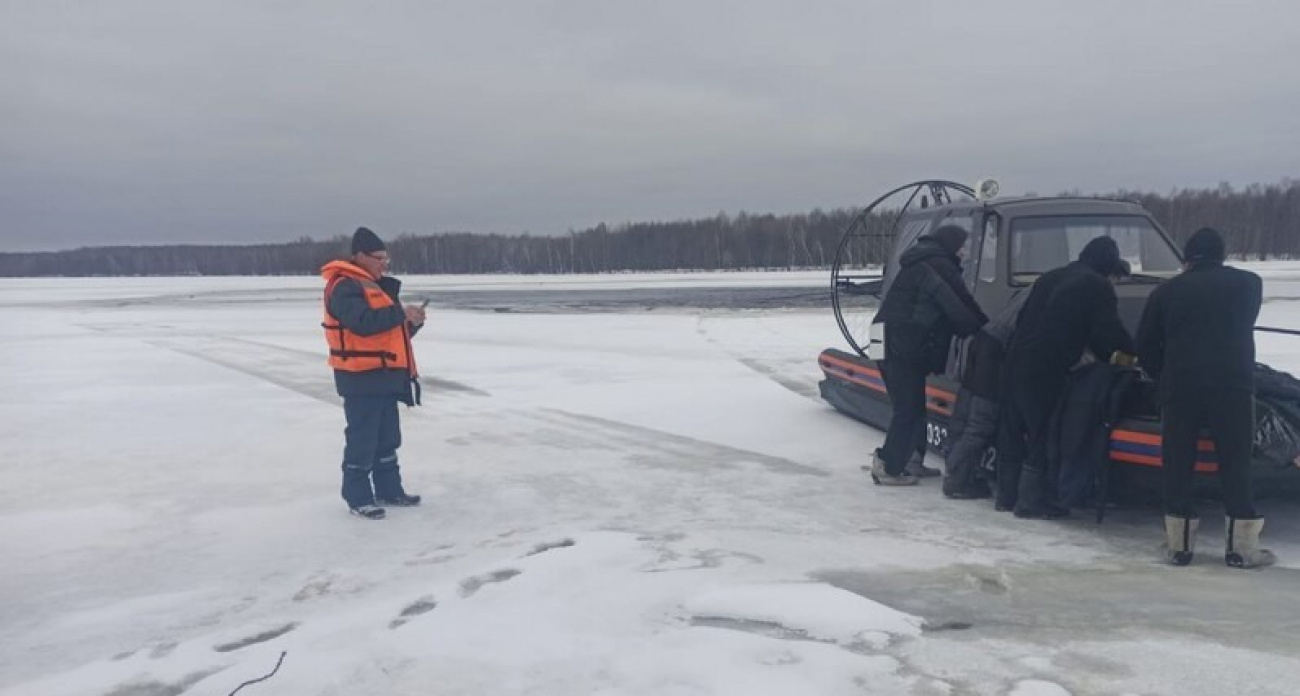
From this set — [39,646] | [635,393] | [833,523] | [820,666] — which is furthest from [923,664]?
[635,393]

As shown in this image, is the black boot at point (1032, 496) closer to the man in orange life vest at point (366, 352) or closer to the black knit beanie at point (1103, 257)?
the black knit beanie at point (1103, 257)

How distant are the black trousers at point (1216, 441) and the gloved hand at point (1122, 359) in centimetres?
66

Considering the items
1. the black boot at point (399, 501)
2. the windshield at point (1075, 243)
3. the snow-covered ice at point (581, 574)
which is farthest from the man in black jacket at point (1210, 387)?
the black boot at point (399, 501)

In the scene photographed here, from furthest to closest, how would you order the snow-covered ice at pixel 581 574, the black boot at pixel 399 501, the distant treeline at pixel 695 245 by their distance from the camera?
the distant treeline at pixel 695 245 → the black boot at pixel 399 501 → the snow-covered ice at pixel 581 574

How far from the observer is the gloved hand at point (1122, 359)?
16.7 ft

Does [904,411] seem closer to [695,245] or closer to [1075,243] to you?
[1075,243]

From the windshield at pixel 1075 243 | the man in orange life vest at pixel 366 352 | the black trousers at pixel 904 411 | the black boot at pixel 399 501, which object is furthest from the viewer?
the windshield at pixel 1075 243

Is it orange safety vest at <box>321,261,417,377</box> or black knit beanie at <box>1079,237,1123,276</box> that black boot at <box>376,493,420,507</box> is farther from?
black knit beanie at <box>1079,237,1123,276</box>

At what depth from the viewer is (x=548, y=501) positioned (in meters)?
5.75

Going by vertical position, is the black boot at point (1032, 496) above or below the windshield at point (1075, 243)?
below

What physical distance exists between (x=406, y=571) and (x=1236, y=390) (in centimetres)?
408

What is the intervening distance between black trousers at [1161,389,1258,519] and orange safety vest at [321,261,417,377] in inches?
164

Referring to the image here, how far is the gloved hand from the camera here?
5.10m

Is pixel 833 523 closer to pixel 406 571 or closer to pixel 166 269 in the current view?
pixel 406 571
